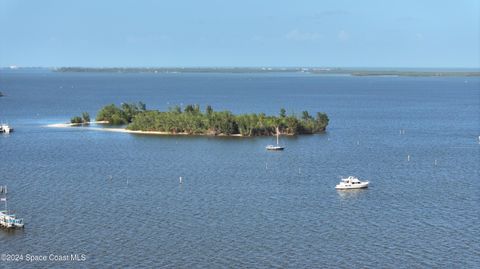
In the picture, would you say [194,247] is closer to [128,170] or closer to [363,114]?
[128,170]

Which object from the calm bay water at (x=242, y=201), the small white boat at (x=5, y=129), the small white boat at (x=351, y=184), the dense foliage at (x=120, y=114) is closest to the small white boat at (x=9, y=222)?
the calm bay water at (x=242, y=201)

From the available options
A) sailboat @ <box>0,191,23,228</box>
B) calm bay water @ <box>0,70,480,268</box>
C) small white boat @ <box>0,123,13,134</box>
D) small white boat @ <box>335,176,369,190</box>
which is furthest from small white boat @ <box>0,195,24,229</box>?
small white boat @ <box>0,123,13,134</box>

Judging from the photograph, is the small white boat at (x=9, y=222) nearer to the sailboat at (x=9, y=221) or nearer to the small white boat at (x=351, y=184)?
Answer: the sailboat at (x=9, y=221)

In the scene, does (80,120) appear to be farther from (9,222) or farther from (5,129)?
(9,222)

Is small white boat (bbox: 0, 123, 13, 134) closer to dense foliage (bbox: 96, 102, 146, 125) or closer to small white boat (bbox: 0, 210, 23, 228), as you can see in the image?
dense foliage (bbox: 96, 102, 146, 125)

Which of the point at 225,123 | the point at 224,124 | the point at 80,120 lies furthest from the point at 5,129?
the point at 225,123

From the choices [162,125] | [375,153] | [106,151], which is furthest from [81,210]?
[162,125]

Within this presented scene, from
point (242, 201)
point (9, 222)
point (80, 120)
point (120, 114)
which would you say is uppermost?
point (9, 222)

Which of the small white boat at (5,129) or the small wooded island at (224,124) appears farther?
the small white boat at (5,129)

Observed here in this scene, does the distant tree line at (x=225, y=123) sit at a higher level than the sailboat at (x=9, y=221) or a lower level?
lower
